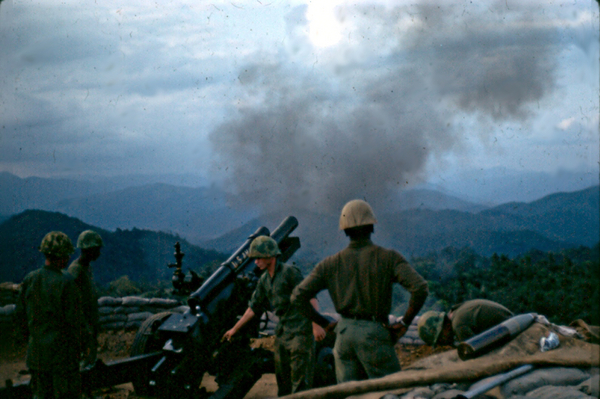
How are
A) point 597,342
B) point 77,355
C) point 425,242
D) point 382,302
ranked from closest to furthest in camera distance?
point 597,342
point 382,302
point 77,355
point 425,242

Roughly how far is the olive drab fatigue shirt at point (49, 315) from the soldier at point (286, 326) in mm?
1640

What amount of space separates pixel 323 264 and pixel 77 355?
228 cm

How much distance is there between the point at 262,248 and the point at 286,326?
78cm

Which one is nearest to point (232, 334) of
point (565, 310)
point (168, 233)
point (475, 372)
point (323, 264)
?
point (323, 264)

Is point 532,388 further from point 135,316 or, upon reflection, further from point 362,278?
point 135,316

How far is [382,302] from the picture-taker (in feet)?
12.7

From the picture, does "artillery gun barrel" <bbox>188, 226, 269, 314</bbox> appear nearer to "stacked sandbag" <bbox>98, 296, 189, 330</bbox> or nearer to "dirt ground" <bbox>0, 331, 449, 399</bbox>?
"dirt ground" <bbox>0, 331, 449, 399</bbox>

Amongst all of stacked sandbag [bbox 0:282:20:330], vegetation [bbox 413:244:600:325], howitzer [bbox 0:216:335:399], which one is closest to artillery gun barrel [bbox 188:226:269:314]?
howitzer [bbox 0:216:335:399]

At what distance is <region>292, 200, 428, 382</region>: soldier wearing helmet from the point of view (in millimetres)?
3854

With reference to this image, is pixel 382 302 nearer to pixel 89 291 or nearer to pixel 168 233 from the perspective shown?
pixel 89 291

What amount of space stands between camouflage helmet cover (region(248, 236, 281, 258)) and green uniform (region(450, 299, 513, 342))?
70.3 inches

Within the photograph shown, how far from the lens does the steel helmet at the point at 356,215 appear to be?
3.95 meters

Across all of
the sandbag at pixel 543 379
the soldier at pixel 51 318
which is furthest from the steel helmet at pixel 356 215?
the soldier at pixel 51 318

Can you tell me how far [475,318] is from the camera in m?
4.80
